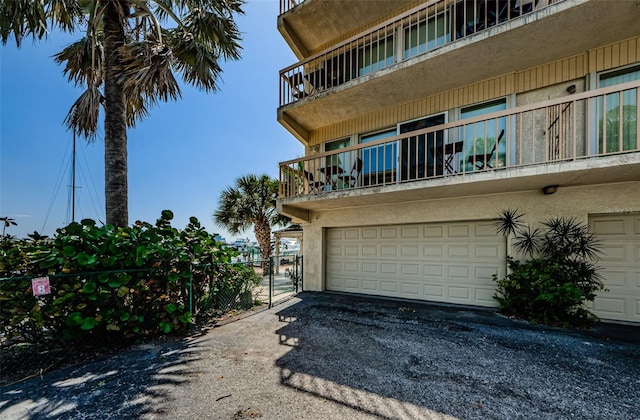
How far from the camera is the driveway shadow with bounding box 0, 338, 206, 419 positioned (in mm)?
2547

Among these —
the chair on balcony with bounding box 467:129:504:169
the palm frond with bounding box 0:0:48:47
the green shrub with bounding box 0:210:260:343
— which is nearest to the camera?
the green shrub with bounding box 0:210:260:343

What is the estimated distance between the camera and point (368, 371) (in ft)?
10.8

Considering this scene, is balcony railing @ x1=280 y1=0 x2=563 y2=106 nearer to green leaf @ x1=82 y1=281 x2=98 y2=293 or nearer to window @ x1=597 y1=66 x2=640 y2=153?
window @ x1=597 y1=66 x2=640 y2=153

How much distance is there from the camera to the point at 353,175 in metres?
7.41

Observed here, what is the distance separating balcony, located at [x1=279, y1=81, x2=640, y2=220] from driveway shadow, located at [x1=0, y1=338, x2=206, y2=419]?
491cm

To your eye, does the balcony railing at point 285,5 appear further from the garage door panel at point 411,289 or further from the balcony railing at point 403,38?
the garage door panel at point 411,289

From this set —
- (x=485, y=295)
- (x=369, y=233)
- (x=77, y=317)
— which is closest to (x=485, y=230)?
(x=485, y=295)

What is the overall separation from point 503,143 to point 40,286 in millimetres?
8687

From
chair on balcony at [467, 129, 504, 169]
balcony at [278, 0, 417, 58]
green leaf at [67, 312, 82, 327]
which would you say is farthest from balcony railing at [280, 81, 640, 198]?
green leaf at [67, 312, 82, 327]

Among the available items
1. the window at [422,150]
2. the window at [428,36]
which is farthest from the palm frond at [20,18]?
the window at [422,150]

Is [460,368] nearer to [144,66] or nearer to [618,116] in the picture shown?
[618,116]

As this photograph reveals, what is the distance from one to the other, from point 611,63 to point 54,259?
1038 centimetres

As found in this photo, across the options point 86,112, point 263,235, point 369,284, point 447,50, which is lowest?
point 369,284

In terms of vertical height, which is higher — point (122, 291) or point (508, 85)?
point (508, 85)
